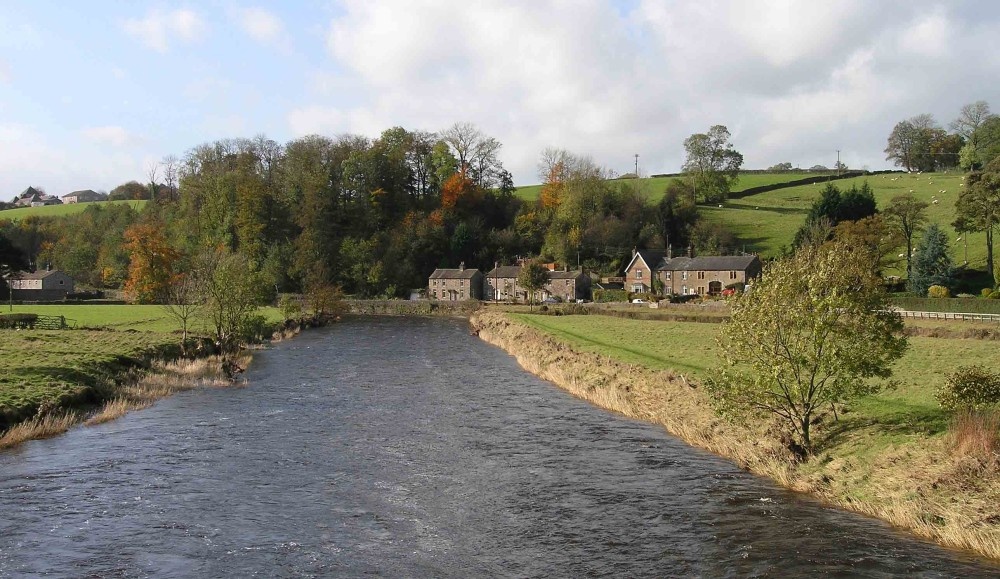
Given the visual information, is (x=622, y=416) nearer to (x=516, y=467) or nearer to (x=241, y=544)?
(x=516, y=467)

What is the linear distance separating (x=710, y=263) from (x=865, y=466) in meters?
85.4

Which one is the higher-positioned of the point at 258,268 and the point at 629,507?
the point at 258,268

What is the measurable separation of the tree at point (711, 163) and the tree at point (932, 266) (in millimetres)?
58655

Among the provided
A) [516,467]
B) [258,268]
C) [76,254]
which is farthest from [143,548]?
[76,254]

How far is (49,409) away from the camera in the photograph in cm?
2758

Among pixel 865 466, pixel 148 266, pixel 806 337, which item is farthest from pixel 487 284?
pixel 865 466

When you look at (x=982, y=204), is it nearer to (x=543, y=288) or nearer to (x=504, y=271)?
(x=543, y=288)

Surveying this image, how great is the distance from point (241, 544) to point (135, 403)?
61.2 feet

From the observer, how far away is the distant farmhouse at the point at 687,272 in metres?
99.7

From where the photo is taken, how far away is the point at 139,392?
34.0m

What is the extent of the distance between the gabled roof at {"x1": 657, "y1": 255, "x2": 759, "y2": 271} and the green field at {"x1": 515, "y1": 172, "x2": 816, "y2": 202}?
33.6 metres

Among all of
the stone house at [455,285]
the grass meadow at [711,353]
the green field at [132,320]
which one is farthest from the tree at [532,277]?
the green field at [132,320]

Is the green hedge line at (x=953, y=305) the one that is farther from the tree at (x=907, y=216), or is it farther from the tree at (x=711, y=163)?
the tree at (x=711, y=163)

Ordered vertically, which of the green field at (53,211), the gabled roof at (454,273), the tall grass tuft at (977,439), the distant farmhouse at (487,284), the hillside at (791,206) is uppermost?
the green field at (53,211)
